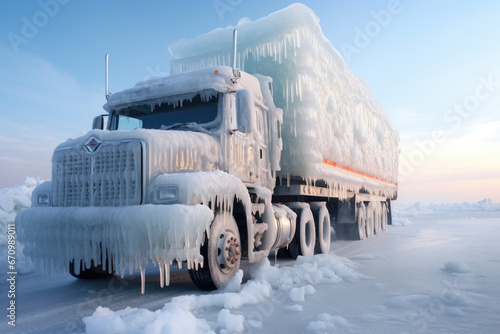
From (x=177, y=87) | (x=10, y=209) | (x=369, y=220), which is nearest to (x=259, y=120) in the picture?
(x=177, y=87)

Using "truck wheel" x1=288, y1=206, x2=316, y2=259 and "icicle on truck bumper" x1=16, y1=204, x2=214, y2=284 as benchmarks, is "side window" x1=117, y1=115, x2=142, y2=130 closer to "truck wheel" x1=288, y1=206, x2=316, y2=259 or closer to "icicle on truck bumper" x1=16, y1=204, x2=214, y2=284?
"icicle on truck bumper" x1=16, y1=204, x2=214, y2=284

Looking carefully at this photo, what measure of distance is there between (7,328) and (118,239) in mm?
1256

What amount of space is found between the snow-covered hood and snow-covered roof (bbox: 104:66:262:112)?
0.80 m

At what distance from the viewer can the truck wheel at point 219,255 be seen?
459 centimetres

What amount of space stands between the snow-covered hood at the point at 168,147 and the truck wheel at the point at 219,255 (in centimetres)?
78

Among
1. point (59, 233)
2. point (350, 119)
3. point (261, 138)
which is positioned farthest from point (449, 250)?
point (59, 233)

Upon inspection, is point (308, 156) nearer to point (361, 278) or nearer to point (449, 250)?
point (361, 278)

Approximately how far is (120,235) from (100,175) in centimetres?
84

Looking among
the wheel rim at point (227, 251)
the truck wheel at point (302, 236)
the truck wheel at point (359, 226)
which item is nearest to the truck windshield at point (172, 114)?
the wheel rim at point (227, 251)

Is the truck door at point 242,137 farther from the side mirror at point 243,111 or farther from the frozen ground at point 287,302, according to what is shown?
the frozen ground at point 287,302

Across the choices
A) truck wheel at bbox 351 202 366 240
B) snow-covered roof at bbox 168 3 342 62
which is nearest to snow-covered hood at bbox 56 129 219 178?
snow-covered roof at bbox 168 3 342 62

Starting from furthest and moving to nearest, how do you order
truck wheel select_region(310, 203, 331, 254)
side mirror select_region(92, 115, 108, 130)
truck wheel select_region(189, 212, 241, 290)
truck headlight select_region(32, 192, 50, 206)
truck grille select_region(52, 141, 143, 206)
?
truck wheel select_region(310, 203, 331, 254) → side mirror select_region(92, 115, 108, 130) → truck headlight select_region(32, 192, 50, 206) → truck wheel select_region(189, 212, 241, 290) → truck grille select_region(52, 141, 143, 206)

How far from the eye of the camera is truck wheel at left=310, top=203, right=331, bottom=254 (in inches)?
352

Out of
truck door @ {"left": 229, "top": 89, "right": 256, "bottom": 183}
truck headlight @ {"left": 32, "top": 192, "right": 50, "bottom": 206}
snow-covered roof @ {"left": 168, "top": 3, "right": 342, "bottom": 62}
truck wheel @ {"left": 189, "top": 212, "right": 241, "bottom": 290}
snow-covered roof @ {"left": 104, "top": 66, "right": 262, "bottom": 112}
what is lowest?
truck wheel @ {"left": 189, "top": 212, "right": 241, "bottom": 290}
